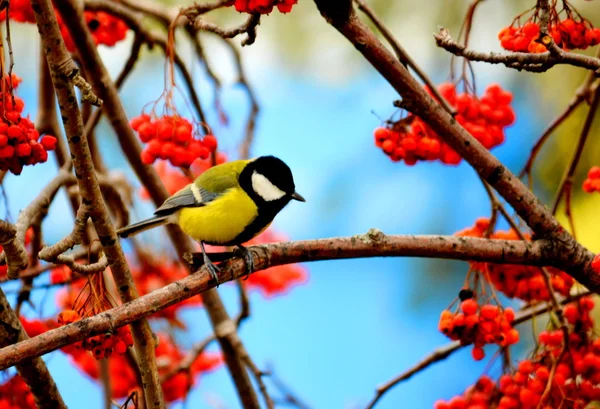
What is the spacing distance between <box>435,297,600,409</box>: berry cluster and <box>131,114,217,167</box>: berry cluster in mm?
595

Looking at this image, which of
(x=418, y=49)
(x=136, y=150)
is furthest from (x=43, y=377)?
(x=418, y=49)

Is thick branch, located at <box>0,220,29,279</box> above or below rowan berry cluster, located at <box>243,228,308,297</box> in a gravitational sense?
below

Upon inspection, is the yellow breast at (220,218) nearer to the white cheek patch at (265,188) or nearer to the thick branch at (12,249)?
the white cheek patch at (265,188)

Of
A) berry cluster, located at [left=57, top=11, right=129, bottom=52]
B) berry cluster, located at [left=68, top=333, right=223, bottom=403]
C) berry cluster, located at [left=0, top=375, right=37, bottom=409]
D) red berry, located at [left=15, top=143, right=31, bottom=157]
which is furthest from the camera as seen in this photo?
berry cluster, located at [left=68, top=333, right=223, bottom=403]

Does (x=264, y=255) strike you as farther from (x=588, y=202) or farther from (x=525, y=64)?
(x=588, y=202)

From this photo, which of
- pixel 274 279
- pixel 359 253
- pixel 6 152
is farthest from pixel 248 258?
pixel 274 279

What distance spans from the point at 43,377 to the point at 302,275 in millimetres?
1295

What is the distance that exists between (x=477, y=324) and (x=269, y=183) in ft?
1.56

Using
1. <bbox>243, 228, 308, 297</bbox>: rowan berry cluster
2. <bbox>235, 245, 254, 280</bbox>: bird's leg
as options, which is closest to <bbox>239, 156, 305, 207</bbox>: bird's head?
<bbox>235, 245, 254, 280</bbox>: bird's leg

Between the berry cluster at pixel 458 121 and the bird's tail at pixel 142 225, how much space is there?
41cm

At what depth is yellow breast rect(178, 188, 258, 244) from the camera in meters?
1.40

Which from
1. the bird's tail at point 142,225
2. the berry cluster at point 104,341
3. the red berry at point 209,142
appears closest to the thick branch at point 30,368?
the berry cluster at point 104,341

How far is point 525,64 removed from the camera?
0.95 m

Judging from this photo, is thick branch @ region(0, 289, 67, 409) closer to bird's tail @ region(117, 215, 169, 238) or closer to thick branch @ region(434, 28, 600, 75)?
bird's tail @ region(117, 215, 169, 238)
